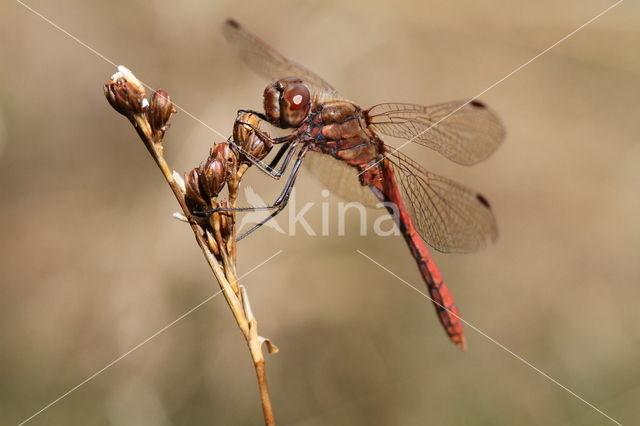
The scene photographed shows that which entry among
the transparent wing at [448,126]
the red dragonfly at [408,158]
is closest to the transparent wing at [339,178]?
the red dragonfly at [408,158]

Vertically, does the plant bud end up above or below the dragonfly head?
below

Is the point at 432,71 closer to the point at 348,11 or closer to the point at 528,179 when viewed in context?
the point at 348,11

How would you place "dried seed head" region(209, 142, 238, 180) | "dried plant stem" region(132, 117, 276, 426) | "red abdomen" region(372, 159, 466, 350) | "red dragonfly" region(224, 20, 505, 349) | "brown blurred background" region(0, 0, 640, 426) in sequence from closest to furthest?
"dried plant stem" region(132, 117, 276, 426)
"dried seed head" region(209, 142, 238, 180)
"red dragonfly" region(224, 20, 505, 349)
"red abdomen" region(372, 159, 466, 350)
"brown blurred background" region(0, 0, 640, 426)

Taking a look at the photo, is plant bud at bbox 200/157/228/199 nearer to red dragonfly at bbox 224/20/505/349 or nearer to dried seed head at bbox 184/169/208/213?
dried seed head at bbox 184/169/208/213

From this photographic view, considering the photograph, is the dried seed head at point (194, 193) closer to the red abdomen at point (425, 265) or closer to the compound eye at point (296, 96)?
the compound eye at point (296, 96)

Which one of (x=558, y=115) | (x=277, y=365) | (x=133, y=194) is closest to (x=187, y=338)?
(x=277, y=365)

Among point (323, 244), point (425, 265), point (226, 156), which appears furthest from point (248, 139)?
point (323, 244)

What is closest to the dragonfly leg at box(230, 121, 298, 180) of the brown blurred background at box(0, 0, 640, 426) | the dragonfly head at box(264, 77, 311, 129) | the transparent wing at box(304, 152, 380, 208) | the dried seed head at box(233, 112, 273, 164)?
the dragonfly head at box(264, 77, 311, 129)
